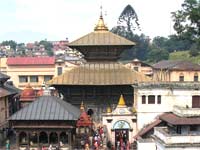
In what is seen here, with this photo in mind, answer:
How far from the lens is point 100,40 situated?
150 feet

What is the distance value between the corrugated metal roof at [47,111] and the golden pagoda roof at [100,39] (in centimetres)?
825

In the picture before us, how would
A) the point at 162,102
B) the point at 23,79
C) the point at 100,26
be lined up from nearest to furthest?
the point at 162,102 < the point at 100,26 < the point at 23,79

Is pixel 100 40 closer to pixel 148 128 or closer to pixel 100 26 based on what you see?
pixel 100 26

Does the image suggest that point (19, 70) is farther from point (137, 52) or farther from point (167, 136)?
point (137, 52)

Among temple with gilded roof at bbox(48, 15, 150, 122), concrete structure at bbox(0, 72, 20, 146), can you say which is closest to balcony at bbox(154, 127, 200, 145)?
temple with gilded roof at bbox(48, 15, 150, 122)

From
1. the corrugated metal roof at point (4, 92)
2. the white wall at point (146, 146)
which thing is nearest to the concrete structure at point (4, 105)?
the corrugated metal roof at point (4, 92)

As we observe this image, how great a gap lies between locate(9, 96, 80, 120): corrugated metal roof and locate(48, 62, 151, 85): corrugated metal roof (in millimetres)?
4659

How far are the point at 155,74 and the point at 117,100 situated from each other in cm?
3809

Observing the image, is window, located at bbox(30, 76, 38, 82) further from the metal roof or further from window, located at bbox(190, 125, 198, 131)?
window, located at bbox(190, 125, 198, 131)

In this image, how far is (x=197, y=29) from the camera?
207ft

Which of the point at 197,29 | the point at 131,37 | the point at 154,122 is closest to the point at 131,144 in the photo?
the point at 154,122

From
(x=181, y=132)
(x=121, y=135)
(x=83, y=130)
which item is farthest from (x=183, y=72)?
(x=181, y=132)

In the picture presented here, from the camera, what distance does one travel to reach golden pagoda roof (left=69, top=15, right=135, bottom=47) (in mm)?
45056

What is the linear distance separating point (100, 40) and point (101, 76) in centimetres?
364
